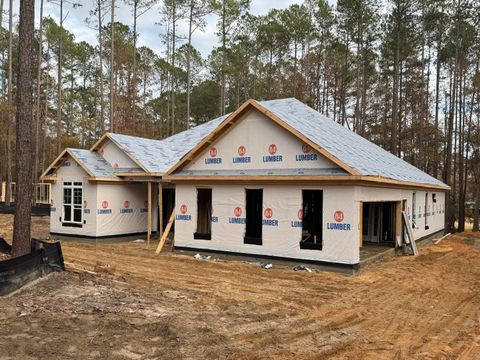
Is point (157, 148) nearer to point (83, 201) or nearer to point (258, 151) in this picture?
point (83, 201)

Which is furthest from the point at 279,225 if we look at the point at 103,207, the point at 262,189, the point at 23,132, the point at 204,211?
the point at 103,207

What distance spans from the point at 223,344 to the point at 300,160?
7.64m

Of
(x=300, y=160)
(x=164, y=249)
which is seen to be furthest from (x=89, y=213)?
(x=300, y=160)

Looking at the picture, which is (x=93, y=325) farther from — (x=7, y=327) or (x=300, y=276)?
(x=300, y=276)

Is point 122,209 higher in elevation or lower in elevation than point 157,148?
lower

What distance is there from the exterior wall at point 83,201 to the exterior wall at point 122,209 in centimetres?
30

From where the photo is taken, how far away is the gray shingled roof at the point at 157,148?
17938mm

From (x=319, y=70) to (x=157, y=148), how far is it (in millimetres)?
20546

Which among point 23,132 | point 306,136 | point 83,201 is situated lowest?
point 83,201

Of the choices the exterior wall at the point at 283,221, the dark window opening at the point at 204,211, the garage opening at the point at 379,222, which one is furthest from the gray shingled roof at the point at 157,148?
the garage opening at the point at 379,222

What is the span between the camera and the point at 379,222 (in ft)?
56.4

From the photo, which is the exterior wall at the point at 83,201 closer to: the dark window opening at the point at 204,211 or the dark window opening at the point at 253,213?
the dark window opening at the point at 204,211

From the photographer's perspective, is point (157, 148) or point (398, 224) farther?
point (157, 148)

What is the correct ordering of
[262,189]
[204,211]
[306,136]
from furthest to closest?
[204,211]
[262,189]
[306,136]
